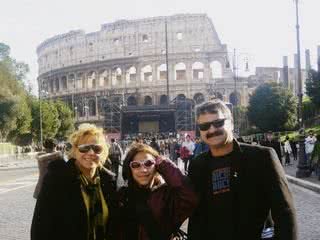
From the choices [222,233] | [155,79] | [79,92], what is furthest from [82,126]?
[79,92]

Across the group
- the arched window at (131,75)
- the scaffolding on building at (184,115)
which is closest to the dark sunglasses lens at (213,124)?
the scaffolding on building at (184,115)

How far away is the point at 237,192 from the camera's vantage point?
3182mm

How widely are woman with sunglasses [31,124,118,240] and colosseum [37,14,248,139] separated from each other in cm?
7640

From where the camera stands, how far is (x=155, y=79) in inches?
3420

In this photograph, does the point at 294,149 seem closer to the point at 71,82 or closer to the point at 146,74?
the point at 146,74

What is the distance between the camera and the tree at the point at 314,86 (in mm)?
48200

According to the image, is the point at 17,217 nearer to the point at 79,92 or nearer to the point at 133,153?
the point at 133,153

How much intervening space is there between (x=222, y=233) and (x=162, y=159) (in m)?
0.64

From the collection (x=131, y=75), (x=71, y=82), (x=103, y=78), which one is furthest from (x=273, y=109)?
(x=71, y=82)

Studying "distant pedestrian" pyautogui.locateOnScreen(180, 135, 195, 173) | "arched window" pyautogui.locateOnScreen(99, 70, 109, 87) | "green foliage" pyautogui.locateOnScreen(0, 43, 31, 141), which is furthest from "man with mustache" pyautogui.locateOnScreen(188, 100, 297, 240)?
"arched window" pyautogui.locateOnScreen(99, 70, 109, 87)

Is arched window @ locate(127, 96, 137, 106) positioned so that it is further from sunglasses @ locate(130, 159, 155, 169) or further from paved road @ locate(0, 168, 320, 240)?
sunglasses @ locate(130, 159, 155, 169)

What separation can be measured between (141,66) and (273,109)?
33254 mm

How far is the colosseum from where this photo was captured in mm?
85250

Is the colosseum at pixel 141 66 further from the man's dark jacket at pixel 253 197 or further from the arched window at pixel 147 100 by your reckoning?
the man's dark jacket at pixel 253 197
